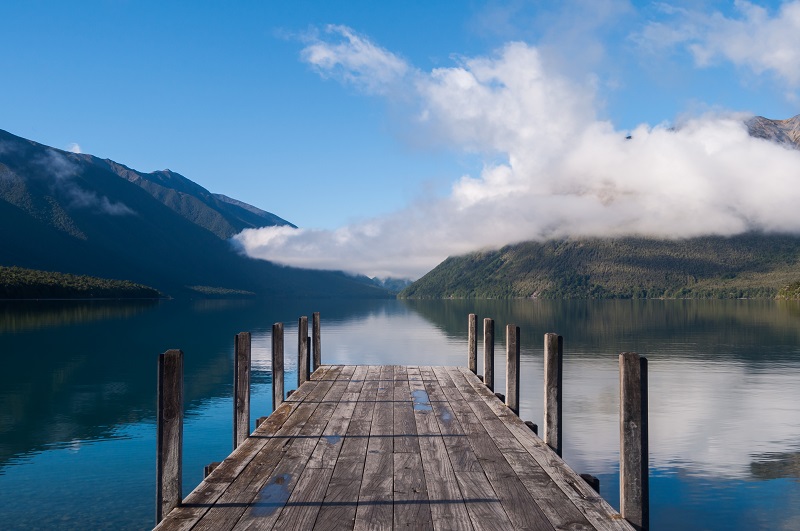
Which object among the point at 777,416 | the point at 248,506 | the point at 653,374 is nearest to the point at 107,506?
the point at 248,506

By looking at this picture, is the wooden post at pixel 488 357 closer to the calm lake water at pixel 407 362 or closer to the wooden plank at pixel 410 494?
the calm lake water at pixel 407 362

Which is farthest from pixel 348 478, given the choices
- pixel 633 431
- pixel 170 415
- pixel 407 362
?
pixel 407 362

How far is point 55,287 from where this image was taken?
121 meters

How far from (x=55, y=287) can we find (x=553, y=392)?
12698 centimetres

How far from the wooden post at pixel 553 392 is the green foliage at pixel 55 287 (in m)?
115

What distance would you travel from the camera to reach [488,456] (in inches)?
359

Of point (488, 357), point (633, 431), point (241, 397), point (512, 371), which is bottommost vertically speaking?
point (241, 397)

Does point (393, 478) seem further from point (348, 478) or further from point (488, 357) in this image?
point (488, 357)

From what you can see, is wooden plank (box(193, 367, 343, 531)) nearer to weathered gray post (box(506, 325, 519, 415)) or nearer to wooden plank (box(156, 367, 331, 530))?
wooden plank (box(156, 367, 331, 530))

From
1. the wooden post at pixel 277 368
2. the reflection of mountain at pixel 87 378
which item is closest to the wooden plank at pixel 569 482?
the wooden post at pixel 277 368

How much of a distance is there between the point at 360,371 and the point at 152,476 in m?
6.41

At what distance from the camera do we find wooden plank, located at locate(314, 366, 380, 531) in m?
6.66

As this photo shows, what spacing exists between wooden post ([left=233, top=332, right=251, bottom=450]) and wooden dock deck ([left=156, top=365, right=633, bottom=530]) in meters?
0.62

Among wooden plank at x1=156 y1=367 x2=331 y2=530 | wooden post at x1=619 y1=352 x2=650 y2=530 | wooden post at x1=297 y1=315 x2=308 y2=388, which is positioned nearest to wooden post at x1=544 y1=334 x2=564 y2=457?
wooden post at x1=619 y1=352 x2=650 y2=530
